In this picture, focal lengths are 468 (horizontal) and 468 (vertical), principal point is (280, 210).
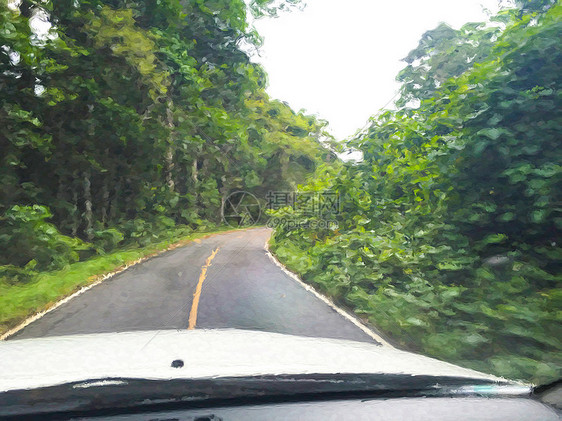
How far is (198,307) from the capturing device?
9266mm

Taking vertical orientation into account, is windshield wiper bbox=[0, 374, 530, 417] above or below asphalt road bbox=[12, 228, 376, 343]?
above

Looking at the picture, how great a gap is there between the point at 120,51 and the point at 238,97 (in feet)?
37.4

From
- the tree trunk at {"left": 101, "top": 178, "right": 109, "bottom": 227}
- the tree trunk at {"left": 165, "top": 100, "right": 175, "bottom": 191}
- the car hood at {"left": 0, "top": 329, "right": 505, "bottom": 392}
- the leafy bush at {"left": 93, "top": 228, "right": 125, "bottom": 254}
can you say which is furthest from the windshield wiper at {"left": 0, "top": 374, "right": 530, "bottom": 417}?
the tree trunk at {"left": 101, "top": 178, "right": 109, "bottom": 227}

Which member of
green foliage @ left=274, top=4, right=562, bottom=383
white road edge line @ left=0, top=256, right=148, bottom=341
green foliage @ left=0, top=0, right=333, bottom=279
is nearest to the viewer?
green foliage @ left=274, top=4, right=562, bottom=383

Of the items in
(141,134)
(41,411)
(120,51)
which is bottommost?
(41,411)

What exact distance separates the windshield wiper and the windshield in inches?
2.8

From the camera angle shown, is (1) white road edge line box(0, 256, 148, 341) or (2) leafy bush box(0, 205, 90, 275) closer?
(1) white road edge line box(0, 256, 148, 341)

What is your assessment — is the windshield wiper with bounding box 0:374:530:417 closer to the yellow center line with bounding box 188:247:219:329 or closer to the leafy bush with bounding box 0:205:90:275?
the yellow center line with bounding box 188:247:219:329

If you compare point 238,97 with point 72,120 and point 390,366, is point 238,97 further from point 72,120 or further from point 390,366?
point 390,366

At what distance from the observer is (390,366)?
2467 mm

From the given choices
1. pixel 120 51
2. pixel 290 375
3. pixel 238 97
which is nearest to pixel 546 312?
pixel 290 375

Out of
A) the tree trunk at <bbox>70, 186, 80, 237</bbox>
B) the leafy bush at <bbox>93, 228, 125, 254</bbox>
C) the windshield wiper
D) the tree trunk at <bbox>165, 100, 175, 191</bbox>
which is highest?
the tree trunk at <bbox>165, 100, 175, 191</bbox>

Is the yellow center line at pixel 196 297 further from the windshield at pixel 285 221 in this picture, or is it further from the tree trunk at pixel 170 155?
the tree trunk at pixel 170 155

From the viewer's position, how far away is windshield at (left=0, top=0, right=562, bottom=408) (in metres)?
3.42
